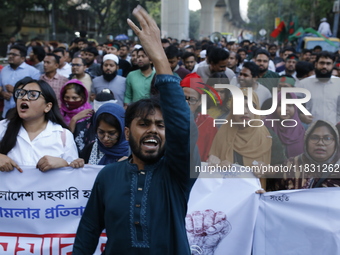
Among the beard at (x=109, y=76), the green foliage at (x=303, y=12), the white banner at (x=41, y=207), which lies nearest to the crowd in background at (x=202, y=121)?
the beard at (x=109, y=76)

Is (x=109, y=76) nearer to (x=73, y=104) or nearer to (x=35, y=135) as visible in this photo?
(x=73, y=104)

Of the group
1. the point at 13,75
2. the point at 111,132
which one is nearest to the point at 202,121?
the point at 111,132

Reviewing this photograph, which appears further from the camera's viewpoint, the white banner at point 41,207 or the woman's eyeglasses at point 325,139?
the woman's eyeglasses at point 325,139

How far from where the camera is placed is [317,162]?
3.29 m

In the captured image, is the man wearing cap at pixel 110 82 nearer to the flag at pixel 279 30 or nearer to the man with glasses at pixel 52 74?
the man with glasses at pixel 52 74

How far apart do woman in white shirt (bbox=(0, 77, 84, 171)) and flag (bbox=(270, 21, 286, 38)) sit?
23.7 meters

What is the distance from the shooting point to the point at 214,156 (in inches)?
148

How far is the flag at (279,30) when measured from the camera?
25.6 meters

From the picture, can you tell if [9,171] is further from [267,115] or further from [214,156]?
[267,115]

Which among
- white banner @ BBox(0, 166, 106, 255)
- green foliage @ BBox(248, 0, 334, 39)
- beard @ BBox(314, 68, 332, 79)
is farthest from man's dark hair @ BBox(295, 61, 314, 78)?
green foliage @ BBox(248, 0, 334, 39)

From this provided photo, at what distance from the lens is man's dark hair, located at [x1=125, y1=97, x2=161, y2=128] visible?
2061 millimetres

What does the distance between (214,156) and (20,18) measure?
35293mm

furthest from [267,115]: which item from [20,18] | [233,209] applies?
[20,18]

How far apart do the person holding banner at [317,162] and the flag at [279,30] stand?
76.2ft
